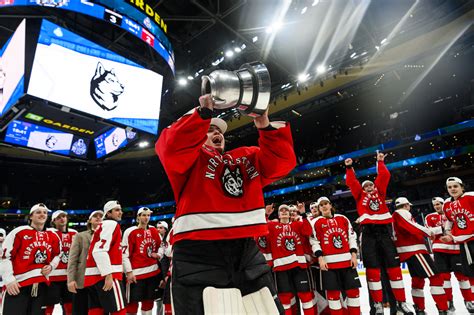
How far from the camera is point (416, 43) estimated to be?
36.4ft

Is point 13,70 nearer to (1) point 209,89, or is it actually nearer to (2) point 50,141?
(2) point 50,141

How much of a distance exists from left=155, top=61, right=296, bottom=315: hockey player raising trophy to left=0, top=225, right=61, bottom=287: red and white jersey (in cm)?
333

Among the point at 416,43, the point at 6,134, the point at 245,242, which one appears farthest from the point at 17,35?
the point at 416,43

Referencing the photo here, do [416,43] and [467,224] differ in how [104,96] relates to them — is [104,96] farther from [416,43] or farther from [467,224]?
[416,43]

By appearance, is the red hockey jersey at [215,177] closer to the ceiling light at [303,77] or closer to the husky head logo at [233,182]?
the husky head logo at [233,182]

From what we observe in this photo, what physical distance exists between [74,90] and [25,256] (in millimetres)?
2897

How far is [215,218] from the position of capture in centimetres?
146

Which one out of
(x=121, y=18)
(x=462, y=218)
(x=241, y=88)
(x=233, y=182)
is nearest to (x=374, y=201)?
(x=462, y=218)

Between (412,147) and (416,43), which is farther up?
(416,43)

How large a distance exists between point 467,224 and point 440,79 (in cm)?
1390

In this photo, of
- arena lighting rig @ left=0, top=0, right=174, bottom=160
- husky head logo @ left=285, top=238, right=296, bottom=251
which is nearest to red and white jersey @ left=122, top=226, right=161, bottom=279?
husky head logo @ left=285, top=238, right=296, bottom=251

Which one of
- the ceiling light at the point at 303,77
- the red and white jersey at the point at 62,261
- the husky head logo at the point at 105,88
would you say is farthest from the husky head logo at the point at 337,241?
the ceiling light at the point at 303,77

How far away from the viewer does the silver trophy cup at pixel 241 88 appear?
1.22 meters

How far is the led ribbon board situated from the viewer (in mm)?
5754
